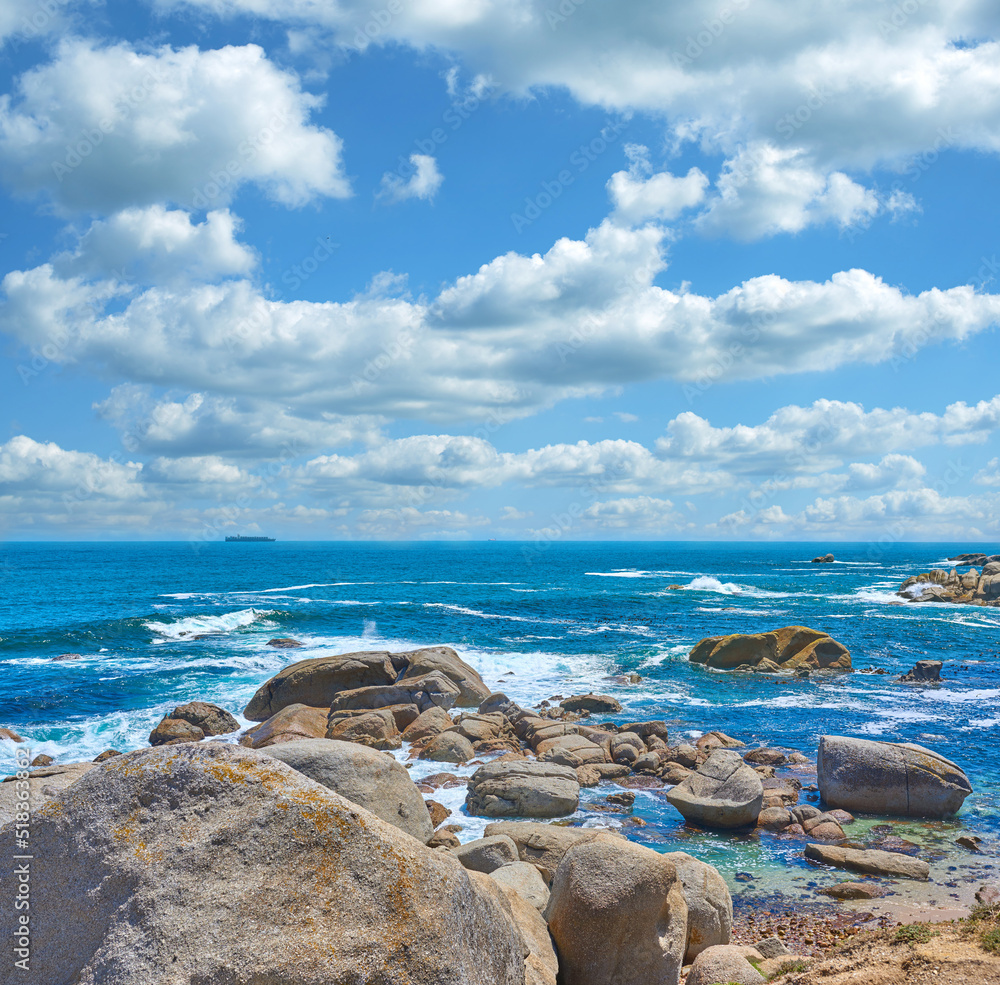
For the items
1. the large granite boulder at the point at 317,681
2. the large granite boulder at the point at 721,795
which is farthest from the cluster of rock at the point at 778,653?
the large granite boulder at the point at 721,795

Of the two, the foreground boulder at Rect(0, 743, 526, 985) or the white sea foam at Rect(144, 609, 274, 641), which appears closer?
the foreground boulder at Rect(0, 743, 526, 985)

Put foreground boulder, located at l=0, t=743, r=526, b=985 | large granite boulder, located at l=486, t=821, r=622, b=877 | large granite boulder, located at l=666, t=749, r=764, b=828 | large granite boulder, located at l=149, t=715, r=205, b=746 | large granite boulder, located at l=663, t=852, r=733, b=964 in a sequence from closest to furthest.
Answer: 1. foreground boulder, located at l=0, t=743, r=526, b=985
2. large granite boulder, located at l=663, t=852, r=733, b=964
3. large granite boulder, located at l=486, t=821, r=622, b=877
4. large granite boulder, located at l=666, t=749, r=764, b=828
5. large granite boulder, located at l=149, t=715, r=205, b=746

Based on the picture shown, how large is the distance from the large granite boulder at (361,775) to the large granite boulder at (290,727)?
13223 mm

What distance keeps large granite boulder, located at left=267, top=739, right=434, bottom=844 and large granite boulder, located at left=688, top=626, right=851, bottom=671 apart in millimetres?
30649

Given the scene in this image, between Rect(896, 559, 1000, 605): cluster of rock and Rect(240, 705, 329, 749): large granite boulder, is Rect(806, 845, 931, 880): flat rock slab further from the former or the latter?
Rect(896, 559, 1000, 605): cluster of rock

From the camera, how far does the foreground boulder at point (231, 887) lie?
458 cm

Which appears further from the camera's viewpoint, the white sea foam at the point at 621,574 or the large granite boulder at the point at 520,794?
the white sea foam at the point at 621,574

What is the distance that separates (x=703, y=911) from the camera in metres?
11.1

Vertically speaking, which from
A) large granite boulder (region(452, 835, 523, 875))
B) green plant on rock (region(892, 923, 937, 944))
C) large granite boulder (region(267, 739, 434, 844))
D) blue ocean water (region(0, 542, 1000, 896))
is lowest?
blue ocean water (region(0, 542, 1000, 896))

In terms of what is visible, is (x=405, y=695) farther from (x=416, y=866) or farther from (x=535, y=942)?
(x=416, y=866)

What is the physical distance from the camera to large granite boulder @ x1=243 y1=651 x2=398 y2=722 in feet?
96.7

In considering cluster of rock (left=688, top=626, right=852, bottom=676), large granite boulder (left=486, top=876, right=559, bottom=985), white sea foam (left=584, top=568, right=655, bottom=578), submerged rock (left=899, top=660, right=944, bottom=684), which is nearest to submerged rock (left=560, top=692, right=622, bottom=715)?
cluster of rock (left=688, top=626, right=852, bottom=676)

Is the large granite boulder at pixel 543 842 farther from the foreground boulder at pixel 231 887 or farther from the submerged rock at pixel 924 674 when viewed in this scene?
the submerged rock at pixel 924 674
